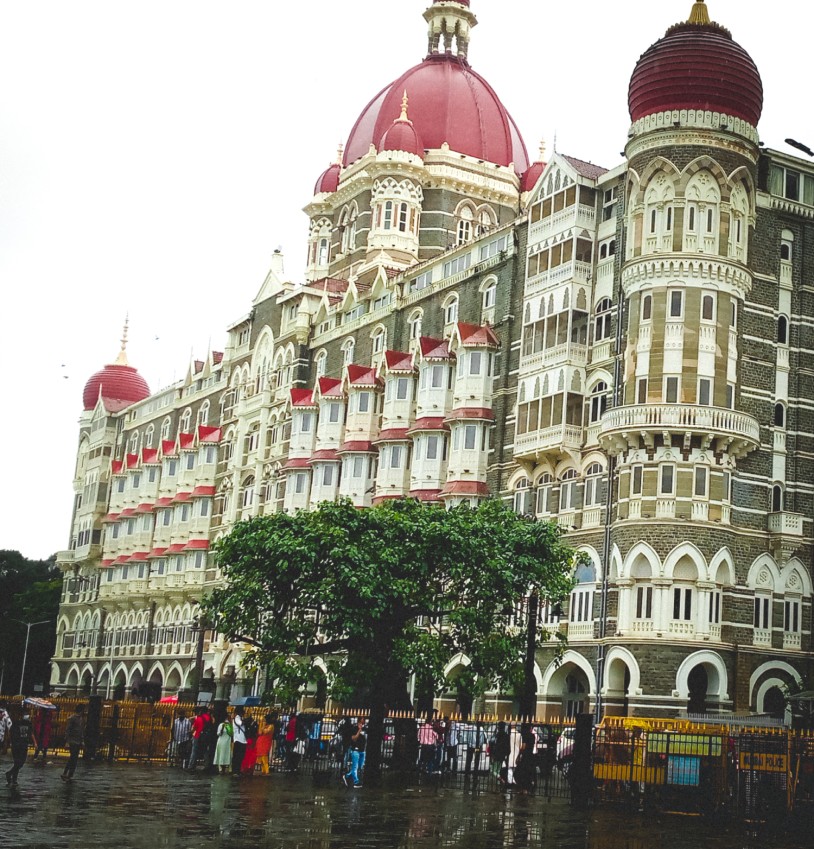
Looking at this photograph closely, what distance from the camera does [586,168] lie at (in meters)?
54.1

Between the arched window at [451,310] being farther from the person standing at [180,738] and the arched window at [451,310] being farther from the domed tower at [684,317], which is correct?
the person standing at [180,738]

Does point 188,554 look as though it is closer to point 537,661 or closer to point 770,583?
point 537,661

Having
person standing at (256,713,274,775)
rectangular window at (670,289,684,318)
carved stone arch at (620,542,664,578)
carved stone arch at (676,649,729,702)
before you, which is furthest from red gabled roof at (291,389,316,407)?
person standing at (256,713,274,775)

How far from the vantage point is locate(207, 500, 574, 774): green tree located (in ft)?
125

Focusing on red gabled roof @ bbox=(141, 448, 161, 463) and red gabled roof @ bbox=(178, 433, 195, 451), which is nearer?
red gabled roof @ bbox=(178, 433, 195, 451)

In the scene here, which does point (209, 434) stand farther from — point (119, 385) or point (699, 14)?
point (699, 14)

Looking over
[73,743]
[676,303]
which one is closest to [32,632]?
[676,303]

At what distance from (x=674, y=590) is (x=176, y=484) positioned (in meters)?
46.9

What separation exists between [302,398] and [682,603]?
95.9 feet

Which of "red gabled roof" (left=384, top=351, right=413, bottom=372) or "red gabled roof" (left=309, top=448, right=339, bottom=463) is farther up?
"red gabled roof" (left=384, top=351, right=413, bottom=372)

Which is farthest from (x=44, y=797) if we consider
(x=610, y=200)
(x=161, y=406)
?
(x=161, y=406)

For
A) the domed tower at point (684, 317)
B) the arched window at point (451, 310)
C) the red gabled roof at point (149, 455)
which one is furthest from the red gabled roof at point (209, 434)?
the domed tower at point (684, 317)

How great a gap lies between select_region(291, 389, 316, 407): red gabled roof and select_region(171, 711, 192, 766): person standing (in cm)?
2764

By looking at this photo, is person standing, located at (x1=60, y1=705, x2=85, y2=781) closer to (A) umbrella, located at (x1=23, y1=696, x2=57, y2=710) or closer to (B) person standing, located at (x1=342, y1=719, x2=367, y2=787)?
(B) person standing, located at (x1=342, y1=719, x2=367, y2=787)
